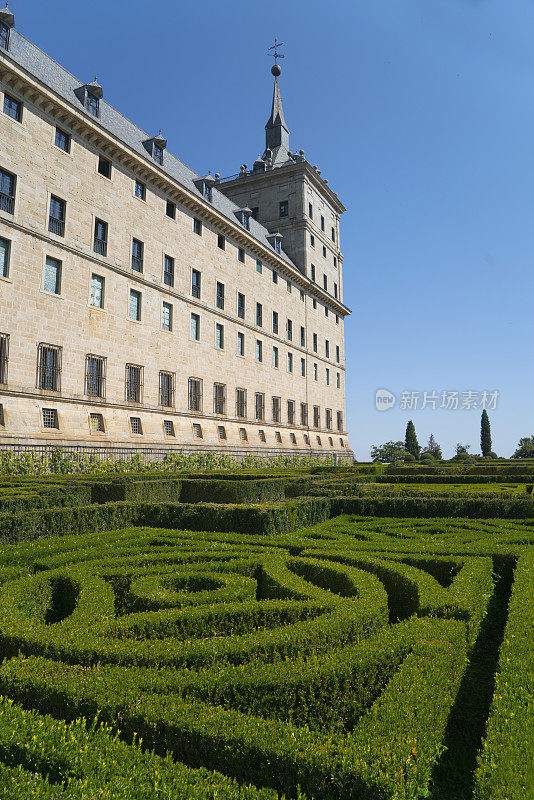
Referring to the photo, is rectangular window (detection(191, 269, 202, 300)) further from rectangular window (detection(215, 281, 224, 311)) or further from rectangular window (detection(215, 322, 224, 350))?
rectangular window (detection(215, 322, 224, 350))

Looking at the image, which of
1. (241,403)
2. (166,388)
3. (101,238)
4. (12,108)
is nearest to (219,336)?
(241,403)

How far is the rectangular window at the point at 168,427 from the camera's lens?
28.1 metres

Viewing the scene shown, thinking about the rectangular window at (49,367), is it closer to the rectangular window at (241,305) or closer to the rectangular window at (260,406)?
the rectangular window at (241,305)

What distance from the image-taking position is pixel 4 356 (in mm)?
20156

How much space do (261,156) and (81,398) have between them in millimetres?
38320

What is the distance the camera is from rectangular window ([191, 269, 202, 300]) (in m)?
31.8

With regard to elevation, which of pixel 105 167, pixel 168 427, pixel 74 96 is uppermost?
pixel 74 96

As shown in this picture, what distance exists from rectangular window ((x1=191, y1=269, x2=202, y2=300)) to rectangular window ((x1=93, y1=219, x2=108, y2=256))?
7.10 m

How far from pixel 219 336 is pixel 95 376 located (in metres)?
11.2

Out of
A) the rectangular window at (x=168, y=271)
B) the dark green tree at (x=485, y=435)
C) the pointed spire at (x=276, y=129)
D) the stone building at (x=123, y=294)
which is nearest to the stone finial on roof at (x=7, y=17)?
the stone building at (x=123, y=294)

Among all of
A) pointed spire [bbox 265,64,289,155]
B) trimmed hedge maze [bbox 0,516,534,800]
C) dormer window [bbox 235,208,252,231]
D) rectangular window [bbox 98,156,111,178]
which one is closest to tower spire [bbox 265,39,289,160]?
pointed spire [bbox 265,64,289,155]

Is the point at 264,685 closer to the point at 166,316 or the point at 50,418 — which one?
the point at 50,418

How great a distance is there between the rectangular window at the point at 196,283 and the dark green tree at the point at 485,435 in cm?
4759

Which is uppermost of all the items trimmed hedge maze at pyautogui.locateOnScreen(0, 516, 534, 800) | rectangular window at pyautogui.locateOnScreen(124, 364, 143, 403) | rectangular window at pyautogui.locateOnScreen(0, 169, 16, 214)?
rectangular window at pyautogui.locateOnScreen(0, 169, 16, 214)
